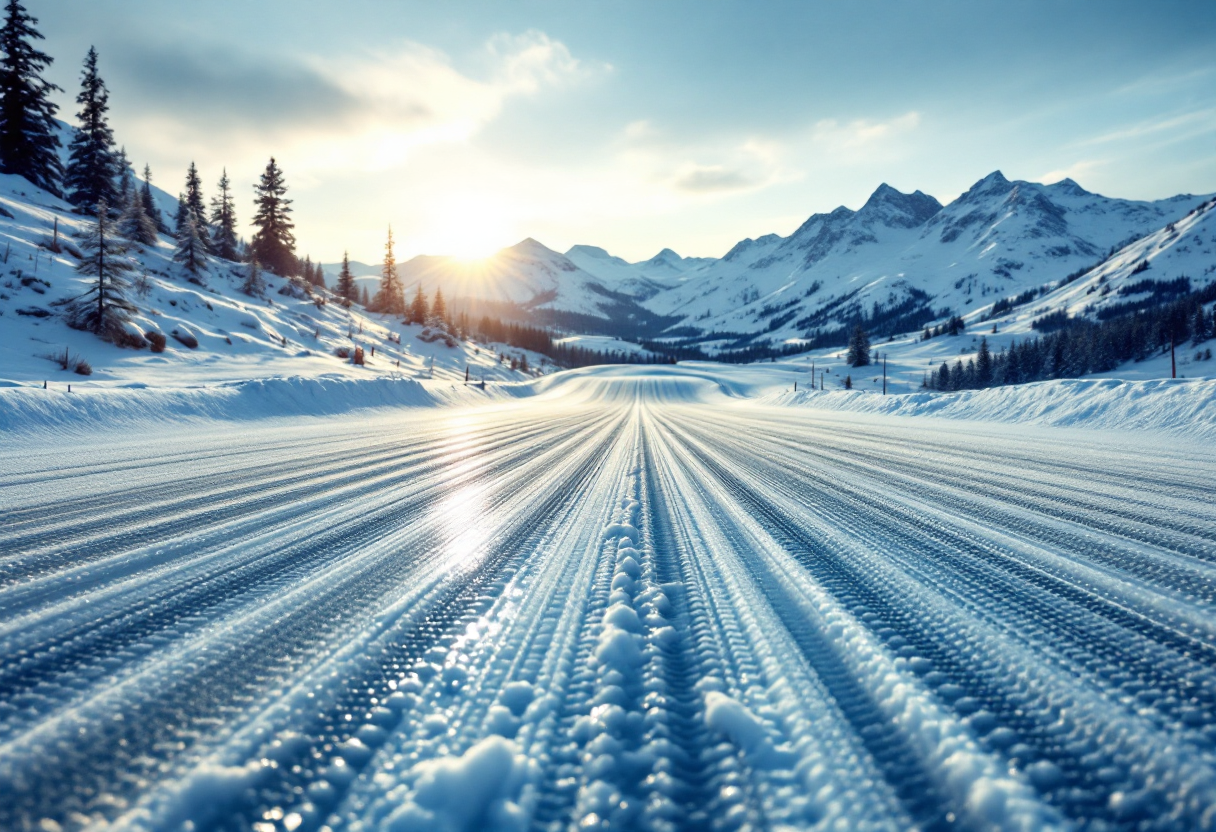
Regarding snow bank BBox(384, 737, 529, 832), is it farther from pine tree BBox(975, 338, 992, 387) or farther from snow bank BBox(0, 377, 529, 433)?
pine tree BBox(975, 338, 992, 387)

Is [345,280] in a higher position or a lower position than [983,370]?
higher

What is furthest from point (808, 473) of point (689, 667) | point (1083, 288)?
point (1083, 288)

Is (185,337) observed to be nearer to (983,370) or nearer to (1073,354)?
(983,370)

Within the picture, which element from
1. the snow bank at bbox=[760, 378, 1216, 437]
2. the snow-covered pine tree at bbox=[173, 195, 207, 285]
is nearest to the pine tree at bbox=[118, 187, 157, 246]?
the snow-covered pine tree at bbox=[173, 195, 207, 285]

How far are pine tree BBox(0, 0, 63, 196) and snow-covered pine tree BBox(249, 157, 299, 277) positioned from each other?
59.2ft

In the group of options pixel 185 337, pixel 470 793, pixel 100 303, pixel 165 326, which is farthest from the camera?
pixel 165 326

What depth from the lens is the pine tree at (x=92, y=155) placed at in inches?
1528

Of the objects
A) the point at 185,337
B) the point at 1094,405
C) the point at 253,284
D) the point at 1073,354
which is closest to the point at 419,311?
the point at 253,284

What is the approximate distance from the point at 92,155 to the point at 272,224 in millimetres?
16712

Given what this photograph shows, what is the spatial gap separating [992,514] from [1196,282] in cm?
22653

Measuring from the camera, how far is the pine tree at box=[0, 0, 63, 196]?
35562 mm

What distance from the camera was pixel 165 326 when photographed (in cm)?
2214

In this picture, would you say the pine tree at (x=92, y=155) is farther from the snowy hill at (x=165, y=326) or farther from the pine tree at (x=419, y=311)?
the pine tree at (x=419, y=311)

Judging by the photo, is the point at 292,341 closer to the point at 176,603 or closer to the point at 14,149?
the point at 14,149
